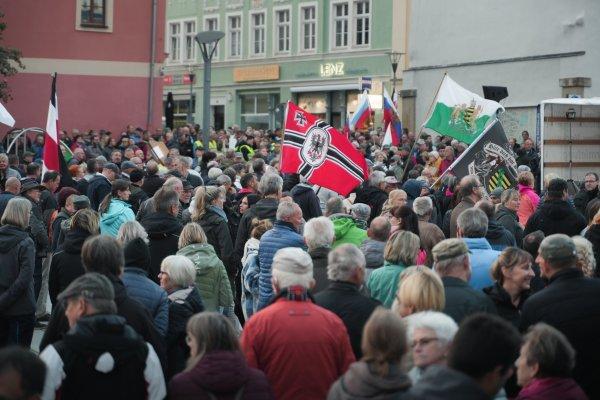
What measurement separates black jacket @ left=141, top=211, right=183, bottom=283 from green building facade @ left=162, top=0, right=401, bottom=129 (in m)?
37.6

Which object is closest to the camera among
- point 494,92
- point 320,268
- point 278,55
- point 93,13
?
A: point 320,268

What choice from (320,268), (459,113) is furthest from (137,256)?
(459,113)

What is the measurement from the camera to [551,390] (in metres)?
6.03

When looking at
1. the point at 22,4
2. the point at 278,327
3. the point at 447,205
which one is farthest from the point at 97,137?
the point at 278,327

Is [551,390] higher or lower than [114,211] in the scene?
lower

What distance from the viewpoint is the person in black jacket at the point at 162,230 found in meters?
11.4

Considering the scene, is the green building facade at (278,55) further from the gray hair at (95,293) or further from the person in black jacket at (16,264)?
the gray hair at (95,293)

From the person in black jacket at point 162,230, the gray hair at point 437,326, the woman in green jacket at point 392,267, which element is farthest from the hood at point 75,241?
the gray hair at point 437,326

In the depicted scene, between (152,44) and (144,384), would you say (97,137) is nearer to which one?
(152,44)

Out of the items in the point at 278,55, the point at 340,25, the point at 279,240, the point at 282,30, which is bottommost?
the point at 279,240

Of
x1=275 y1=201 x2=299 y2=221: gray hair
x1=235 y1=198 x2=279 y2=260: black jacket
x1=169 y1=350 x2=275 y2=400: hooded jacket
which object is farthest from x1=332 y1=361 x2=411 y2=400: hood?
x1=235 y1=198 x2=279 y2=260: black jacket

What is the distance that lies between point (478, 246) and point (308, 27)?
48.4 meters

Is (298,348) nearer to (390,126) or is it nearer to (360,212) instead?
(360,212)

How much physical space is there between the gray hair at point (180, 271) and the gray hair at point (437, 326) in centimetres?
280
